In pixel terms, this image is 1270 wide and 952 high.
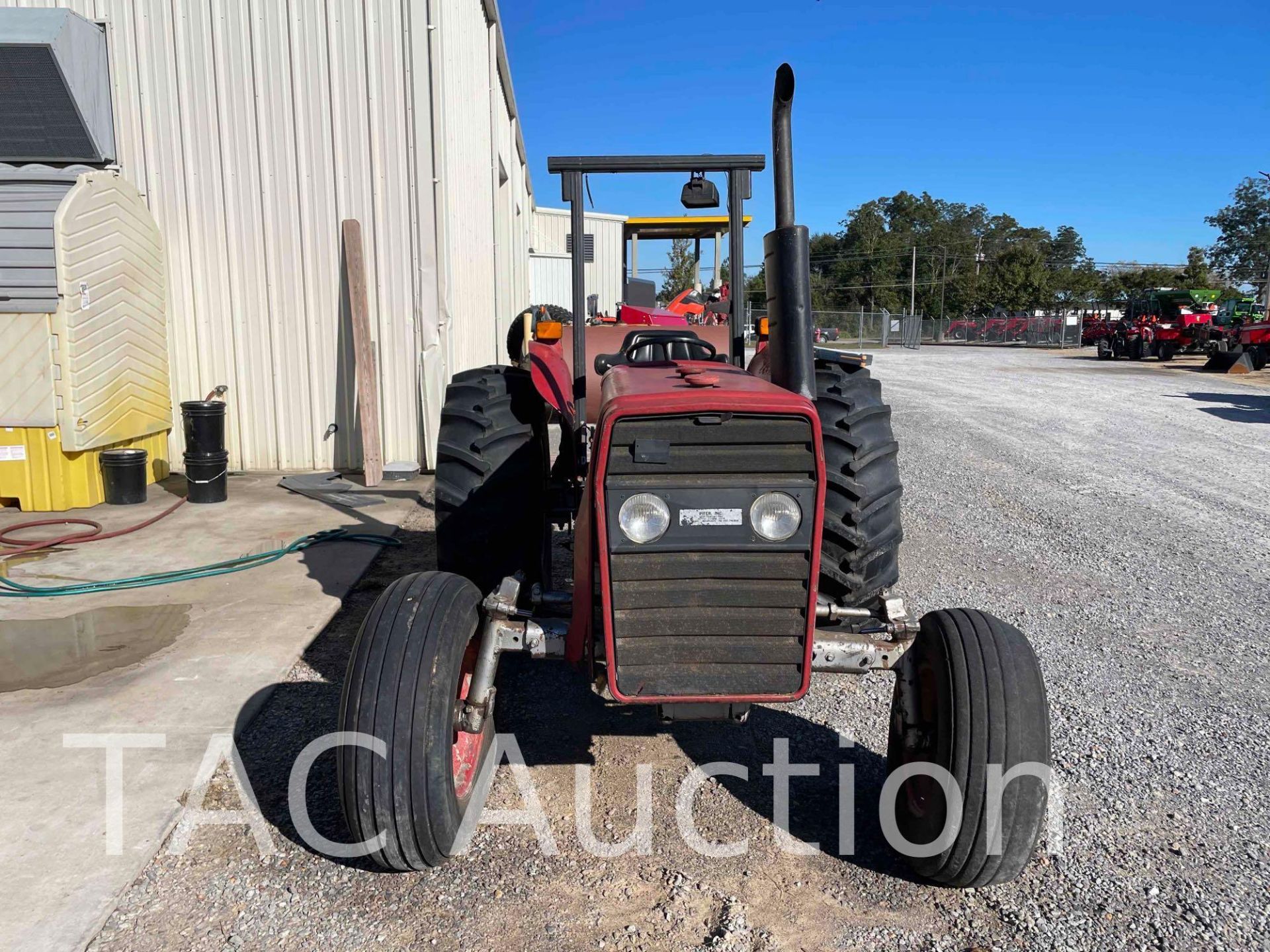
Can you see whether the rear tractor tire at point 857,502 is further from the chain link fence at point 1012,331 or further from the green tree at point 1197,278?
the green tree at point 1197,278

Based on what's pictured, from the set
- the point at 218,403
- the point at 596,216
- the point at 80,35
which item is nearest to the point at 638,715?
the point at 218,403

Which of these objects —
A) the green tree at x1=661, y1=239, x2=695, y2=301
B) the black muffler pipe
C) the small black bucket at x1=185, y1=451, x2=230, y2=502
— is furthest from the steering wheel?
the green tree at x1=661, y1=239, x2=695, y2=301

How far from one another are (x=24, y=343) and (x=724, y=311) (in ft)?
16.0

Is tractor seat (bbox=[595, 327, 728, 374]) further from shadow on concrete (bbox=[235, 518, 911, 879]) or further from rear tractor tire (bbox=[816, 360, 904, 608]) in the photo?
shadow on concrete (bbox=[235, 518, 911, 879])

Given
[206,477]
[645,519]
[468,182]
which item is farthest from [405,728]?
[468,182]

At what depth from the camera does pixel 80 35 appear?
754 cm

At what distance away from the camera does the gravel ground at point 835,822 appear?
242 centimetres

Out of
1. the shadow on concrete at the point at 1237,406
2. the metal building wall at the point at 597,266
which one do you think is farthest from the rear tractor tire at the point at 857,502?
the metal building wall at the point at 597,266

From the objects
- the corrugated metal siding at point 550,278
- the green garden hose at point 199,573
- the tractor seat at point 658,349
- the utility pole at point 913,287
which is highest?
the utility pole at point 913,287

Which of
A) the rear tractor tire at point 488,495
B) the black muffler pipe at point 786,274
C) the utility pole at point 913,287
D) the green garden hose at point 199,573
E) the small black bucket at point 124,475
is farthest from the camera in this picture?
the utility pole at point 913,287

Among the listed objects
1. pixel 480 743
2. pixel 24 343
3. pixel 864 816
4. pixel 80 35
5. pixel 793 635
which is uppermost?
pixel 80 35

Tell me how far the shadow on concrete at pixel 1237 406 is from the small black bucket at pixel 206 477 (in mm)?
12572

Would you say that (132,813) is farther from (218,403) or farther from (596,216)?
(596,216)

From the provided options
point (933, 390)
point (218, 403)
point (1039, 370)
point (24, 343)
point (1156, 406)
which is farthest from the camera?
point (1039, 370)
